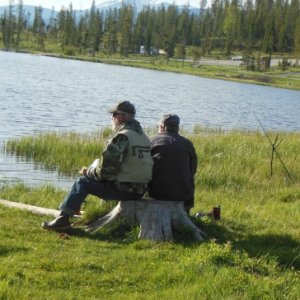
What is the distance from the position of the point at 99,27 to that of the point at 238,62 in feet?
119

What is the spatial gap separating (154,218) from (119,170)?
2.62 feet

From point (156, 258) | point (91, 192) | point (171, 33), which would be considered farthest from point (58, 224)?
point (171, 33)

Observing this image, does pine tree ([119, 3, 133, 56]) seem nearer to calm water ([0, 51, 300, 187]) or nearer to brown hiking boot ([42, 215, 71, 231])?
calm water ([0, 51, 300, 187])

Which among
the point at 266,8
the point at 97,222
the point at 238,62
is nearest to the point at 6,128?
the point at 97,222

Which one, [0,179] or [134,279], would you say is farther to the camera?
[0,179]

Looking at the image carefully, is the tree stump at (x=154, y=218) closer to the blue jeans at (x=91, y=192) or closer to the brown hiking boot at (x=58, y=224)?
the blue jeans at (x=91, y=192)

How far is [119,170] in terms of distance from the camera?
24.6ft

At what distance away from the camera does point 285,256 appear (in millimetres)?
6949

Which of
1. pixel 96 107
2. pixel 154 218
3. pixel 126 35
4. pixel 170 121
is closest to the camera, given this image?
pixel 154 218

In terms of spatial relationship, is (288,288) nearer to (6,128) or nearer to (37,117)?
(6,128)

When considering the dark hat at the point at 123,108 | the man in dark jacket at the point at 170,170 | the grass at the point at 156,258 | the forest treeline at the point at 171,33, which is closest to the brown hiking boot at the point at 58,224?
the grass at the point at 156,258

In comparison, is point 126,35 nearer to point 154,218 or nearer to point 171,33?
point 171,33

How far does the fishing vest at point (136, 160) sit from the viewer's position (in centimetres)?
747

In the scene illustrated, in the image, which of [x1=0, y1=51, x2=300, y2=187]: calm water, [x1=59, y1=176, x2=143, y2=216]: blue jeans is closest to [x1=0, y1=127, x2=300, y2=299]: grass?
[x1=59, y1=176, x2=143, y2=216]: blue jeans
